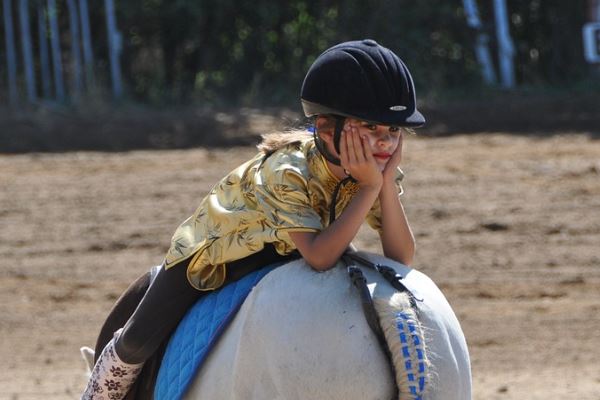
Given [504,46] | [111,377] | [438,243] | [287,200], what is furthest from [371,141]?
[504,46]

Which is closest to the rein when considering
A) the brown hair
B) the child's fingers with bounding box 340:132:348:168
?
the child's fingers with bounding box 340:132:348:168

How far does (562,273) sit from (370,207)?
552 cm

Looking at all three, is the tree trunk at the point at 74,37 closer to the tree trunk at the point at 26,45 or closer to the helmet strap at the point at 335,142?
the tree trunk at the point at 26,45

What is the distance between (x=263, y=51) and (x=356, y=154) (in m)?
11.6

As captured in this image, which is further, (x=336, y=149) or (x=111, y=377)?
(x=111, y=377)

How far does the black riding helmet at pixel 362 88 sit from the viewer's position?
3.15 m

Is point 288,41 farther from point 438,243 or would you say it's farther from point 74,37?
point 438,243

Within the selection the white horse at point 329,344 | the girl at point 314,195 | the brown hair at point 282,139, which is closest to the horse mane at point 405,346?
the white horse at point 329,344

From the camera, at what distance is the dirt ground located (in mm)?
6957

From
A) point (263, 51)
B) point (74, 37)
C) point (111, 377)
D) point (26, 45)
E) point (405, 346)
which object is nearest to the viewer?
point (405, 346)

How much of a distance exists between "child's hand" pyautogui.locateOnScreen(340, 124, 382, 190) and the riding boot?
2.98 ft

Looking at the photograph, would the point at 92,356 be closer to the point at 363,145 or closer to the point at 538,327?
the point at 363,145

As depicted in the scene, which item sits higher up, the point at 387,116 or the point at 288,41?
the point at 387,116

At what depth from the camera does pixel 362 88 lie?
3146 millimetres
